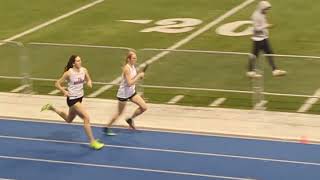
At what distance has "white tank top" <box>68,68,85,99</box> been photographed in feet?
43.3

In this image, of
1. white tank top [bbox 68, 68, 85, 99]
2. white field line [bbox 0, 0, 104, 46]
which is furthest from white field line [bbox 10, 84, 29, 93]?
white field line [bbox 0, 0, 104, 46]

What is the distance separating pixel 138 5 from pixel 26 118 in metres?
11.5

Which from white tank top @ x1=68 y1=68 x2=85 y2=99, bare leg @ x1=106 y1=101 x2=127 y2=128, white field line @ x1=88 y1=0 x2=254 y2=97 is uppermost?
white tank top @ x1=68 y1=68 x2=85 y2=99

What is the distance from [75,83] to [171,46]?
25.9ft

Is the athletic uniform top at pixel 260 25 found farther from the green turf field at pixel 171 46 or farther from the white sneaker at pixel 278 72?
the white sneaker at pixel 278 72

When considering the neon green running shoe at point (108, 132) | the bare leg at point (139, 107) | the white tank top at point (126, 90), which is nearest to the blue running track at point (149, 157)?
the neon green running shoe at point (108, 132)

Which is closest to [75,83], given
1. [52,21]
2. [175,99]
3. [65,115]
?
[65,115]

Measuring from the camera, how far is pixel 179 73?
15.9 m

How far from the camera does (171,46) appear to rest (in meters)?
20.8

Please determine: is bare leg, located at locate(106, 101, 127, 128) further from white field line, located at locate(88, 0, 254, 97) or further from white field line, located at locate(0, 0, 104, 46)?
white field line, located at locate(0, 0, 104, 46)

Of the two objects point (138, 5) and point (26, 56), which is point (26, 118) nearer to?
point (26, 56)

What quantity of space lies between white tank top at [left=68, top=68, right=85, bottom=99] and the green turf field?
270 cm

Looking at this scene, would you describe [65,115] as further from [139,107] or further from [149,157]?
[149,157]

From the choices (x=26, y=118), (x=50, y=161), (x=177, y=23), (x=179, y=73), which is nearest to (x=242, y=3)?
(x=177, y=23)
